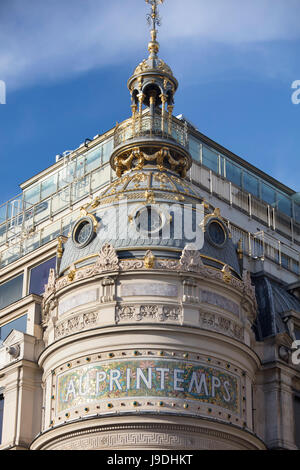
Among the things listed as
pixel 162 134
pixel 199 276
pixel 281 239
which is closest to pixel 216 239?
pixel 199 276

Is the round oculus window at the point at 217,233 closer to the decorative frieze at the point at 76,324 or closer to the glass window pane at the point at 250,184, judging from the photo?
the decorative frieze at the point at 76,324

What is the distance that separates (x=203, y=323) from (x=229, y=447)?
4.39m

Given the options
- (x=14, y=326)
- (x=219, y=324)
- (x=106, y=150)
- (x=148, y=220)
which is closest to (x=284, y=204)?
(x=106, y=150)

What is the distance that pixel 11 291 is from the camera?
50.0 metres

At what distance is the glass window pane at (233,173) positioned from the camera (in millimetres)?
58438

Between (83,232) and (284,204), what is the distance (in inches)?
787

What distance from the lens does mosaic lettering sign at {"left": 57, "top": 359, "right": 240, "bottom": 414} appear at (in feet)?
132

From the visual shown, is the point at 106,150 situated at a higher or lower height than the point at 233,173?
lower

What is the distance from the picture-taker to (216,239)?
44.7 metres

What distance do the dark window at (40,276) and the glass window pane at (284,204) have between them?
1724 cm

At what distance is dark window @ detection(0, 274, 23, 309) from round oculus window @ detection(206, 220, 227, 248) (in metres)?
9.29

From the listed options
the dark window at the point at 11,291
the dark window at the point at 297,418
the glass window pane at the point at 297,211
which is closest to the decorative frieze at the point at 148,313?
the dark window at the point at 297,418

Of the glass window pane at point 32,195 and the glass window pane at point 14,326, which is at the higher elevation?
the glass window pane at point 32,195

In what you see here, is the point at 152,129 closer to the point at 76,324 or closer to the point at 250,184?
the point at 76,324
